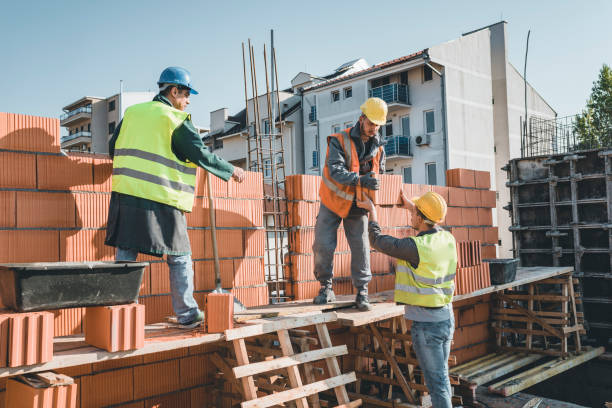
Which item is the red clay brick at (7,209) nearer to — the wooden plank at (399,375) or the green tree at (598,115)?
the wooden plank at (399,375)

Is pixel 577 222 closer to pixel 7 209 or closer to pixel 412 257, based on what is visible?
Result: pixel 412 257

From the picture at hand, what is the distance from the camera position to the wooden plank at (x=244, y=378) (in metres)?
3.58

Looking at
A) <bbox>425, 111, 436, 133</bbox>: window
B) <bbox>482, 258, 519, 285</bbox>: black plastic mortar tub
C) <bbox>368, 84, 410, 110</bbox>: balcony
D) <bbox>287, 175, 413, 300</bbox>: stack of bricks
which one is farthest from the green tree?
<bbox>287, 175, 413, 300</bbox>: stack of bricks

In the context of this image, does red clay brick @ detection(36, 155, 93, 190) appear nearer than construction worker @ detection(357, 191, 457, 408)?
Yes

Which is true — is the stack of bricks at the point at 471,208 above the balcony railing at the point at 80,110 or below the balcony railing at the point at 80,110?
below

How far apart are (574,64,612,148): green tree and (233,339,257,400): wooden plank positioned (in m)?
25.2

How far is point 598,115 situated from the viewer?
27172mm

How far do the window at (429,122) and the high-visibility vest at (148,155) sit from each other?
22738mm

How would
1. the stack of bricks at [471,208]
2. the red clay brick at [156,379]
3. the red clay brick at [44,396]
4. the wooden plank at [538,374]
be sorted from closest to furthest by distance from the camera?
the red clay brick at [44,396], the red clay brick at [156,379], the wooden plank at [538,374], the stack of bricks at [471,208]

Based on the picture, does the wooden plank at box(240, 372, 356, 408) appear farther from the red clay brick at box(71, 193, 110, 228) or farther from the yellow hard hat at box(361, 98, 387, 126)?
the yellow hard hat at box(361, 98, 387, 126)

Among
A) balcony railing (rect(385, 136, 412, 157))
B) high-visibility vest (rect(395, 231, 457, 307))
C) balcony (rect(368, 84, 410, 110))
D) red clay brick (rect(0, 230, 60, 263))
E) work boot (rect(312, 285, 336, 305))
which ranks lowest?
work boot (rect(312, 285, 336, 305))

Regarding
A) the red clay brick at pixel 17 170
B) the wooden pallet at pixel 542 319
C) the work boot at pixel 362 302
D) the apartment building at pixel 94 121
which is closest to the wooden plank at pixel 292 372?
the work boot at pixel 362 302

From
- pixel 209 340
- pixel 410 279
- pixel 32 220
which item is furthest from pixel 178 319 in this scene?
pixel 410 279

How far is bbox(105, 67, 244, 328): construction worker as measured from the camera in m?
3.54
